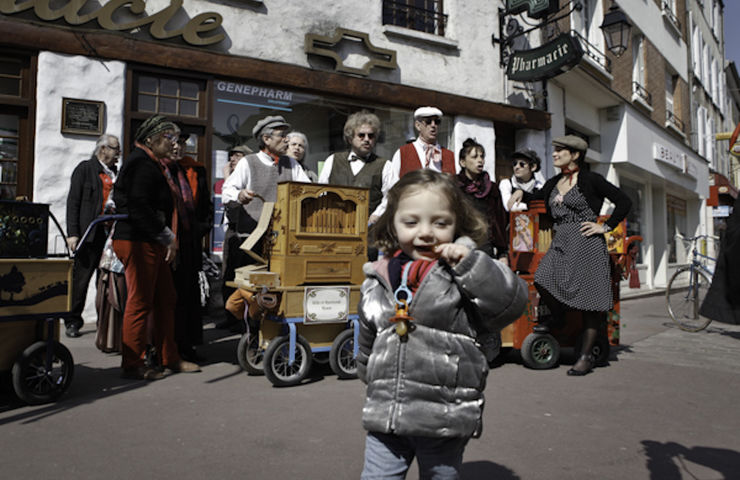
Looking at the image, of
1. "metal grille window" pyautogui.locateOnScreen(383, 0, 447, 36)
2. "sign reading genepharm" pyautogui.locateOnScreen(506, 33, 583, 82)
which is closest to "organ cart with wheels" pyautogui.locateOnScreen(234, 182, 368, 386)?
"metal grille window" pyautogui.locateOnScreen(383, 0, 447, 36)

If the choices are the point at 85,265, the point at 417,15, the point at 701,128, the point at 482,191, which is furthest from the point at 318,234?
the point at 701,128

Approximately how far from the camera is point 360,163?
5.16 m

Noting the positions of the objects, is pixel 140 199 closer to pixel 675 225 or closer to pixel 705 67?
pixel 675 225

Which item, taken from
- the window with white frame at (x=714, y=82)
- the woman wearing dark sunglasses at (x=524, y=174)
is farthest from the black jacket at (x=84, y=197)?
the window with white frame at (x=714, y=82)

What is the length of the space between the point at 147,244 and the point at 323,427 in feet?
6.49

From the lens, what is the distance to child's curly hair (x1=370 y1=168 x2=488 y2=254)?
1.88 metres

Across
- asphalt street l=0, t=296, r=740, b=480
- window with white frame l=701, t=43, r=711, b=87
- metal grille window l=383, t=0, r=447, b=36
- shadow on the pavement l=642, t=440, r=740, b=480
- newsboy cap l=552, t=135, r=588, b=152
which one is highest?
window with white frame l=701, t=43, r=711, b=87

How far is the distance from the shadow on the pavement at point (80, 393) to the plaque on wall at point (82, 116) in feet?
10.8

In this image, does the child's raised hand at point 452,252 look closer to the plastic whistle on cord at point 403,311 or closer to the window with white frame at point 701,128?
the plastic whistle on cord at point 403,311

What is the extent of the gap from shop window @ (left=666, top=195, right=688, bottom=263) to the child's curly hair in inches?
755

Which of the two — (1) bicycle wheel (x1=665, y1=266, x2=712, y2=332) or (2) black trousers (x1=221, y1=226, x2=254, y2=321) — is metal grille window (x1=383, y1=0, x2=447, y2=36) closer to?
(2) black trousers (x1=221, y1=226, x2=254, y2=321)

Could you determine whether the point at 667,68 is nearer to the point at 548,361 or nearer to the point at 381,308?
the point at 548,361

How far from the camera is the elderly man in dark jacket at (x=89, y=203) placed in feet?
19.4

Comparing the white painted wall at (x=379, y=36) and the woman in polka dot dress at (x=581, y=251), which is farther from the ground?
the white painted wall at (x=379, y=36)
